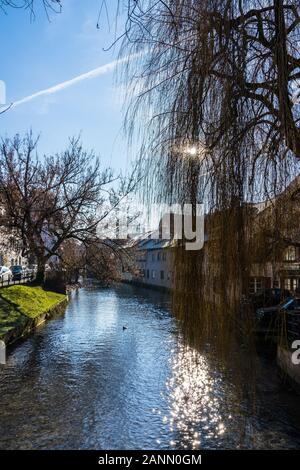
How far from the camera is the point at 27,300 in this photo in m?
20.0

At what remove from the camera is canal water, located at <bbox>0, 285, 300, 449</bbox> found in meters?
6.70

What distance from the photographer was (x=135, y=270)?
23453 mm

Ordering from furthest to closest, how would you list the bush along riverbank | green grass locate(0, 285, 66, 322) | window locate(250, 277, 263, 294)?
green grass locate(0, 285, 66, 322)
the bush along riverbank
window locate(250, 277, 263, 294)

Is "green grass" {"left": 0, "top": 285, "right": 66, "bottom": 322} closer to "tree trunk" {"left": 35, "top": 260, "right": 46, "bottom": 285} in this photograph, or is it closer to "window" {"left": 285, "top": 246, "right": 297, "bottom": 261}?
"tree trunk" {"left": 35, "top": 260, "right": 46, "bottom": 285}

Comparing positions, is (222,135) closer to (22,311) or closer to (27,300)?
(22,311)

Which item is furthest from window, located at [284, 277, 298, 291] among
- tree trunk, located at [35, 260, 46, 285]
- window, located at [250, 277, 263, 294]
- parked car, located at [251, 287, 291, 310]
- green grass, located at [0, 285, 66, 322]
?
tree trunk, located at [35, 260, 46, 285]

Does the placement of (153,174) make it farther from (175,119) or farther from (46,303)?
(46,303)

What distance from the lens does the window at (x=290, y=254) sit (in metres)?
3.58

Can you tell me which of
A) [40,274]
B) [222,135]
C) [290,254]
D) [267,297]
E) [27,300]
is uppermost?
[222,135]

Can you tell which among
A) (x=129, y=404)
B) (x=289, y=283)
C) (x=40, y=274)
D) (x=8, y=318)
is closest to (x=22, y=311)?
(x=8, y=318)

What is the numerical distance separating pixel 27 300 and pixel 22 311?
2502mm

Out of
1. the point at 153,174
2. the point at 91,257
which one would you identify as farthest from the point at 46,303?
the point at 153,174

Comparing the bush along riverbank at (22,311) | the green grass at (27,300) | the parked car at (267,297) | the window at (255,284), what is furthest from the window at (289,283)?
the green grass at (27,300)

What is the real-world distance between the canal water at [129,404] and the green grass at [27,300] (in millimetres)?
4382
